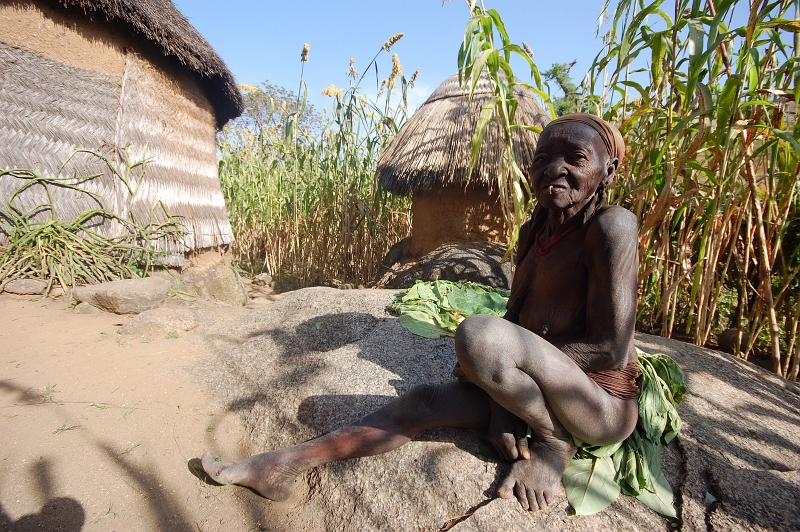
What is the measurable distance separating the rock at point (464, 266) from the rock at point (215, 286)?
1681 mm

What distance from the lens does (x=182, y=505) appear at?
5.30ft

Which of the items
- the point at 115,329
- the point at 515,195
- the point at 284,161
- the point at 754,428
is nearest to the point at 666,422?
the point at 754,428

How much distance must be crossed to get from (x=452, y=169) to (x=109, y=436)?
3.49m

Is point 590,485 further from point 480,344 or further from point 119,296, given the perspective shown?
point 119,296

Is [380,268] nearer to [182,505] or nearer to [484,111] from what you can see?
[484,111]

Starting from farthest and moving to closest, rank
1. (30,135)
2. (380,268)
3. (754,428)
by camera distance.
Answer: (380,268), (30,135), (754,428)

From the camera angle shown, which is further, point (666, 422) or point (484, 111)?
point (484, 111)

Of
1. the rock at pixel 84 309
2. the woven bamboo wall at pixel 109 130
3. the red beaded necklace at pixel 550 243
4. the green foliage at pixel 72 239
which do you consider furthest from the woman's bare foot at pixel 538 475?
the woven bamboo wall at pixel 109 130

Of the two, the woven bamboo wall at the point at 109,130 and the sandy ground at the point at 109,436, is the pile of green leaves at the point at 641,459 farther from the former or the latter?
the woven bamboo wall at the point at 109,130

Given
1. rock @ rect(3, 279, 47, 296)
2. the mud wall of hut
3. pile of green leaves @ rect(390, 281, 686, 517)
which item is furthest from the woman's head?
rock @ rect(3, 279, 47, 296)

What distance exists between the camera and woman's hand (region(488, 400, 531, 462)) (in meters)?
1.49

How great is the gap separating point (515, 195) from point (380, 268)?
2.97 metres

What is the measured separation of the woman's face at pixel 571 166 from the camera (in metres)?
1.38

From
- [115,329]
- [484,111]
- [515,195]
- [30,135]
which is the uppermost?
[484,111]
